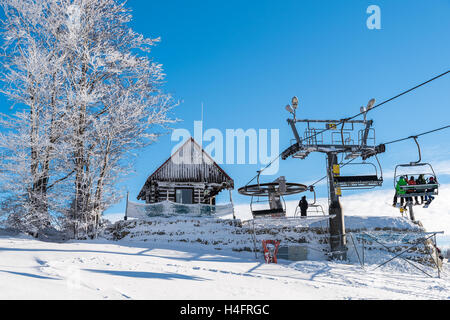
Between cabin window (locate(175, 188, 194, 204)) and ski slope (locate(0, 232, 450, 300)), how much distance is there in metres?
16.9

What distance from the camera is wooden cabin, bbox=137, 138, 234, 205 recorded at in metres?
31.8

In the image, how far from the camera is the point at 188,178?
3198 cm

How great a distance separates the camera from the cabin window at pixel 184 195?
107 ft

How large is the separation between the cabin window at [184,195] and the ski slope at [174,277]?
16.9m

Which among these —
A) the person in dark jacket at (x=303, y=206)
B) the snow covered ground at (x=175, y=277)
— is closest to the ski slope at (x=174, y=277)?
the snow covered ground at (x=175, y=277)

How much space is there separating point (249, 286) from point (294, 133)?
39.7 ft

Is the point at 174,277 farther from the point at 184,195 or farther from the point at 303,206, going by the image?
the point at 184,195

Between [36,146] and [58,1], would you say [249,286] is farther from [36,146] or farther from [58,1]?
[58,1]

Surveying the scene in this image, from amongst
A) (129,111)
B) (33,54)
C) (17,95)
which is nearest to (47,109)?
(17,95)

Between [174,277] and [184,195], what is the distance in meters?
23.2

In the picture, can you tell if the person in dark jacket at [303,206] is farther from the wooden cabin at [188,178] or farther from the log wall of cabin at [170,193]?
the log wall of cabin at [170,193]

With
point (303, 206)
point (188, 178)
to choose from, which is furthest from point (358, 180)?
point (188, 178)

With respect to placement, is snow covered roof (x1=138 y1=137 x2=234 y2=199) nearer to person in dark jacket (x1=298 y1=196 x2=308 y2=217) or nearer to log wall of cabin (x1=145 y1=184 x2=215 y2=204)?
log wall of cabin (x1=145 y1=184 x2=215 y2=204)

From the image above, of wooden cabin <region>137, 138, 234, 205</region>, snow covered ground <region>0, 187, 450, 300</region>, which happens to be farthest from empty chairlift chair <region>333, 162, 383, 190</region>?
wooden cabin <region>137, 138, 234, 205</region>
